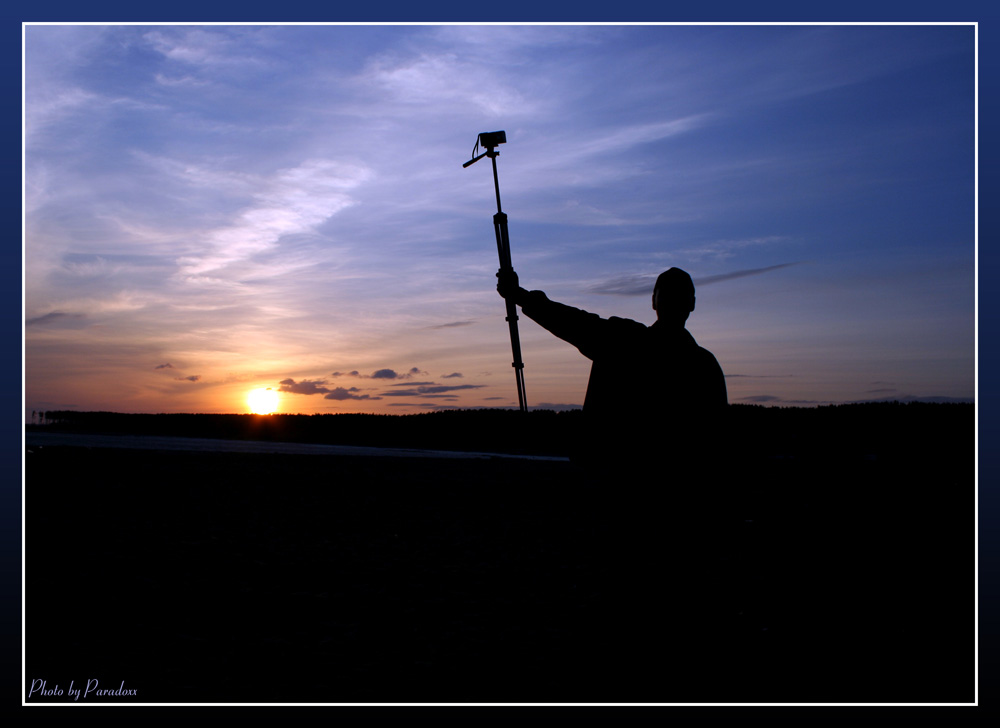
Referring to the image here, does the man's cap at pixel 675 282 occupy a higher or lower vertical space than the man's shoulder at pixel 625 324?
higher

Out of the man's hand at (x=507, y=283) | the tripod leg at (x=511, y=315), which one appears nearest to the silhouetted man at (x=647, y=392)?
the man's hand at (x=507, y=283)

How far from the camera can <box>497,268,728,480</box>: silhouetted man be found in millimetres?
4148

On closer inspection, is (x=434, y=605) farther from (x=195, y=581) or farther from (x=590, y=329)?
(x=590, y=329)

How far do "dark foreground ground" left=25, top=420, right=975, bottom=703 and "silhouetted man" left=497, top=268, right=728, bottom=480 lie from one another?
0.20 metres

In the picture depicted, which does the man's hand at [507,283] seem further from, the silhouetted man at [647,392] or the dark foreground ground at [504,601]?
the dark foreground ground at [504,601]

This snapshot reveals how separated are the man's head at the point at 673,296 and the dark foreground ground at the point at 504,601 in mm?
863

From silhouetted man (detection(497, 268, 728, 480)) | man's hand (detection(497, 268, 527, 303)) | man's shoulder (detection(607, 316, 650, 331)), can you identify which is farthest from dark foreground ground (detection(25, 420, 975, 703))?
man's hand (detection(497, 268, 527, 303))

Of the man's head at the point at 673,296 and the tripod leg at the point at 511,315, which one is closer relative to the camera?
the man's head at the point at 673,296

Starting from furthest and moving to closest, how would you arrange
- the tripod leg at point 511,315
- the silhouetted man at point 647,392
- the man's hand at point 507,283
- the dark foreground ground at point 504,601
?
the tripod leg at point 511,315, the man's hand at point 507,283, the dark foreground ground at point 504,601, the silhouetted man at point 647,392

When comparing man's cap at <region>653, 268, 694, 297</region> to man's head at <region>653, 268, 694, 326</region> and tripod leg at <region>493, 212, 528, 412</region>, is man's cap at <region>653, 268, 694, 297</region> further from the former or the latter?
→ tripod leg at <region>493, 212, 528, 412</region>

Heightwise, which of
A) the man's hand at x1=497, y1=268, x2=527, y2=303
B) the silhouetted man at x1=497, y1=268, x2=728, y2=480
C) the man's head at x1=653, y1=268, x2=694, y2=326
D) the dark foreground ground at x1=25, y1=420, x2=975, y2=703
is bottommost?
the dark foreground ground at x1=25, y1=420, x2=975, y2=703

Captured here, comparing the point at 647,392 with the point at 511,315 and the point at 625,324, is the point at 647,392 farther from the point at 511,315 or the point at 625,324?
the point at 511,315

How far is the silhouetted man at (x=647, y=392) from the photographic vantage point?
163 inches

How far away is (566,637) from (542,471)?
59.6ft
